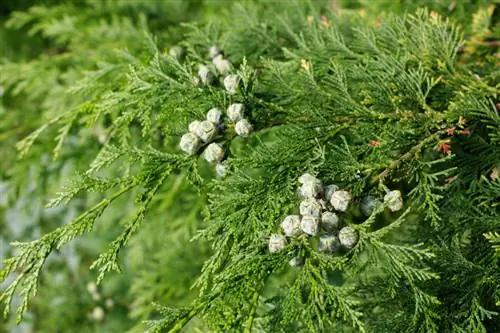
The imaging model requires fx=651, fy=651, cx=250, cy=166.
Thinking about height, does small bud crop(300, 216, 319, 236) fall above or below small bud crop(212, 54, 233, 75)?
below

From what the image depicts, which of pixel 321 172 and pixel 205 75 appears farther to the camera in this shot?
pixel 205 75

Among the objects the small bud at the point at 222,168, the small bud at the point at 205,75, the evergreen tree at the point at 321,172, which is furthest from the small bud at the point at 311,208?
the small bud at the point at 205,75

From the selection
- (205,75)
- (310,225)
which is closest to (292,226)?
(310,225)

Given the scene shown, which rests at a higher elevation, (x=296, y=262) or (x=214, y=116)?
(x=214, y=116)

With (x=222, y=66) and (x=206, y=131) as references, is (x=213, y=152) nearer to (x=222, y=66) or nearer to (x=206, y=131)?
(x=206, y=131)

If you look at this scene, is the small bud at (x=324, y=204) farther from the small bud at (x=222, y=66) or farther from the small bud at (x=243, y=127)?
the small bud at (x=222, y=66)

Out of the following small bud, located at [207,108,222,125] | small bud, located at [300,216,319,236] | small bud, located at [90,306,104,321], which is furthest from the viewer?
small bud, located at [90,306,104,321]

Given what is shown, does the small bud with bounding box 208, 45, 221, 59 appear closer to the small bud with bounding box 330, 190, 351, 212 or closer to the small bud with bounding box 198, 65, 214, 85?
the small bud with bounding box 198, 65, 214, 85

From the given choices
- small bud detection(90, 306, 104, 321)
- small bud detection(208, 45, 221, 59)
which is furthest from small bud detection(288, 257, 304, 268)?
small bud detection(90, 306, 104, 321)
